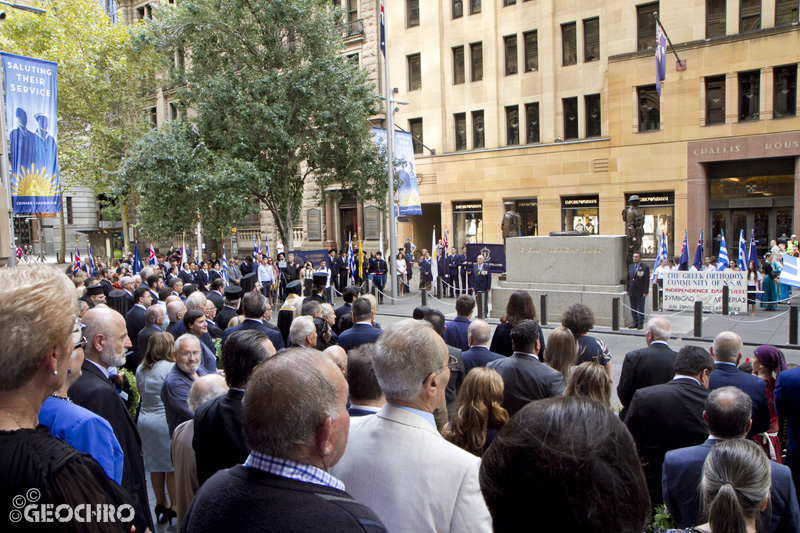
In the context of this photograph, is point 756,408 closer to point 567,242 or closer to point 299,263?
point 567,242

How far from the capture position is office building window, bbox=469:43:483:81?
34.8 metres

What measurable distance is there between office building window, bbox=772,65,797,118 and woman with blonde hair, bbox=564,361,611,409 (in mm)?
27562

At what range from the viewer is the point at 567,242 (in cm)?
1678

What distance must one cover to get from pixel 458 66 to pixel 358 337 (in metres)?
31.8

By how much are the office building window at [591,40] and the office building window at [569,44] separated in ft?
1.62

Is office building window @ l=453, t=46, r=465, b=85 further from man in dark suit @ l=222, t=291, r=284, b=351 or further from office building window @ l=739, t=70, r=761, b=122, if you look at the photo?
man in dark suit @ l=222, t=291, r=284, b=351

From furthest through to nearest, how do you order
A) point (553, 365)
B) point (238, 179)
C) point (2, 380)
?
1. point (238, 179)
2. point (553, 365)
3. point (2, 380)

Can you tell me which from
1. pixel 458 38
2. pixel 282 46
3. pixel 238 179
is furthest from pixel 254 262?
pixel 458 38

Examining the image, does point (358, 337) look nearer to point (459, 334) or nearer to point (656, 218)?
point (459, 334)

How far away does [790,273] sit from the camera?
13.5 metres

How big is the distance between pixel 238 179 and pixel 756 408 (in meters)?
18.5

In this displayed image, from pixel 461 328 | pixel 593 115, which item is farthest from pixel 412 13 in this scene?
pixel 461 328

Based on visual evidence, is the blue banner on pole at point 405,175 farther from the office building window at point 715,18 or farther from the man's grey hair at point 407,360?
the man's grey hair at point 407,360

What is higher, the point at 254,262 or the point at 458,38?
the point at 458,38
